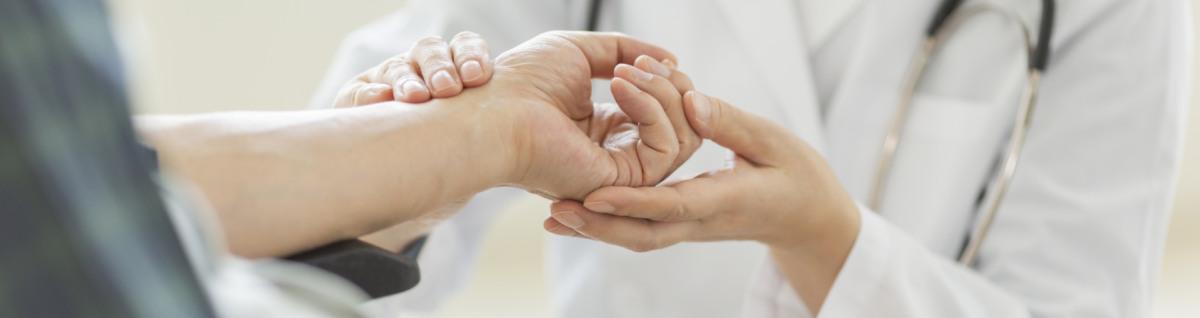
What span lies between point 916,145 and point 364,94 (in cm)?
62

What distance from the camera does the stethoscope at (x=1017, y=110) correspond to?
0.77m

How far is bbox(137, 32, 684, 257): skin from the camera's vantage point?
0.40m

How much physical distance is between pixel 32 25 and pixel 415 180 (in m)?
0.35

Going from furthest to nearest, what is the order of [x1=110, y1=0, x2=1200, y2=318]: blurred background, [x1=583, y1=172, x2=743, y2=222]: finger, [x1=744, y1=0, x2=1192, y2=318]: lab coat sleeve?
[x1=110, y1=0, x2=1200, y2=318]: blurred background < [x1=744, y1=0, x2=1192, y2=318]: lab coat sleeve < [x1=583, y1=172, x2=743, y2=222]: finger

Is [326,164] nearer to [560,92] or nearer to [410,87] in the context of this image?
[410,87]

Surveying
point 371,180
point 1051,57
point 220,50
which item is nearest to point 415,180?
point 371,180

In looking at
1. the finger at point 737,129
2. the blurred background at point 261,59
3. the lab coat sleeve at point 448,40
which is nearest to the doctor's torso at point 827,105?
the lab coat sleeve at point 448,40

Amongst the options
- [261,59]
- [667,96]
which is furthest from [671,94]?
[261,59]

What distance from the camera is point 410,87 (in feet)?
1.78

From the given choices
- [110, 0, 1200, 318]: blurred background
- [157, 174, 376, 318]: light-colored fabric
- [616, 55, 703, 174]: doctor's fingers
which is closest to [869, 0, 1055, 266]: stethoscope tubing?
[616, 55, 703, 174]: doctor's fingers

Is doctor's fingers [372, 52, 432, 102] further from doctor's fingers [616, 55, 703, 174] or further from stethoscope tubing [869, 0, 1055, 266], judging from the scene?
stethoscope tubing [869, 0, 1055, 266]

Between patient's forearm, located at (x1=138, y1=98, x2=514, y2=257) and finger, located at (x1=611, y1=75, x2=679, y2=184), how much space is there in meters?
0.10

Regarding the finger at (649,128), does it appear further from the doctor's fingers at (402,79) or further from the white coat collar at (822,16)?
the white coat collar at (822,16)

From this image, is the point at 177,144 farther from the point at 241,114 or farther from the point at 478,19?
the point at 478,19
